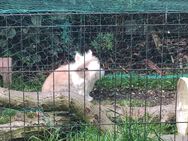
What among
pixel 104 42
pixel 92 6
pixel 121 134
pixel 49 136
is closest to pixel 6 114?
pixel 49 136

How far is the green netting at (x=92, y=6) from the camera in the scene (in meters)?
6.98

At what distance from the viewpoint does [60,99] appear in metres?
4.48

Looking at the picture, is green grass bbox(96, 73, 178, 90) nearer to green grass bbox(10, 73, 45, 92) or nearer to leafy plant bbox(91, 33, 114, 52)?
leafy plant bbox(91, 33, 114, 52)

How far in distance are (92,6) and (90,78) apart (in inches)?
50.5

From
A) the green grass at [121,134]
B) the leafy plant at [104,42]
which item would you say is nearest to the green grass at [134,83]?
the leafy plant at [104,42]

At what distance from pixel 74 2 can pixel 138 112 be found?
9.39ft

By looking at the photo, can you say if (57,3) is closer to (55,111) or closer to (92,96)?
(92,96)

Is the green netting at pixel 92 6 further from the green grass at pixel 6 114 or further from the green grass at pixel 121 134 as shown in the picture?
the green grass at pixel 121 134

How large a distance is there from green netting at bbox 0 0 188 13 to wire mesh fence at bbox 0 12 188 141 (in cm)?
14

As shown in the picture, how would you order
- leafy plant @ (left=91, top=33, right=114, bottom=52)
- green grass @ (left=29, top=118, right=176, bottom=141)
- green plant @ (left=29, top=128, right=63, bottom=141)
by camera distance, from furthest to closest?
leafy plant @ (left=91, top=33, right=114, bottom=52) < green plant @ (left=29, top=128, right=63, bottom=141) < green grass @ (left=29, top=118, right=176, bottom=141)

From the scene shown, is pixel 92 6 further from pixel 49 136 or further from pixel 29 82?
pixel 49 136

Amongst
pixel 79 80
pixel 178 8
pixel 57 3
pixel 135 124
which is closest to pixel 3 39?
pixel 57 3

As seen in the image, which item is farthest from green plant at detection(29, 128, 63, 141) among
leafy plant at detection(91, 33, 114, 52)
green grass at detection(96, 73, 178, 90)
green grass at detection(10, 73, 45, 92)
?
leafy plant at detection(91, 33, 114, 52)

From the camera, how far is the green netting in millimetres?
6980
